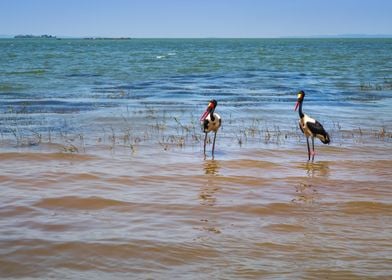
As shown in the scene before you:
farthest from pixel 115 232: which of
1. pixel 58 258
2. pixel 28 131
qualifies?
pixel 28 131

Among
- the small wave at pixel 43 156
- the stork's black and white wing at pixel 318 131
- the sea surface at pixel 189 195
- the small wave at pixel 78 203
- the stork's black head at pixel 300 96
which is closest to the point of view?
the sea surface at pixel 189 195

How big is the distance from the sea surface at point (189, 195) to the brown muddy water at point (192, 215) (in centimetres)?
2

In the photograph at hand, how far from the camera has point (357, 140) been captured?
1409 centimetres

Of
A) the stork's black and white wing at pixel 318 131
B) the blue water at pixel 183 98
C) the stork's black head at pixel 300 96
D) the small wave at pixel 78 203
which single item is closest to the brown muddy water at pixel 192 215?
the small wave at pixel 78 203

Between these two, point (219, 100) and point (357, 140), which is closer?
point (357, 140)

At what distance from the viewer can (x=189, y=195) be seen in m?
8.90

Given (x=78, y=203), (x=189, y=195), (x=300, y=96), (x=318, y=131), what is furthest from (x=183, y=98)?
(x=78, y=203)

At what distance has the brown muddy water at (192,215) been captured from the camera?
238 inches

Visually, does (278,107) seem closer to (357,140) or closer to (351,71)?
(357,140)

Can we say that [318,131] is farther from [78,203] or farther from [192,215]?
[78,203]

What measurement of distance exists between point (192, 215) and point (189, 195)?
41.9 inches

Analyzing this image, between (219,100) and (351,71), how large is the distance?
1951cm

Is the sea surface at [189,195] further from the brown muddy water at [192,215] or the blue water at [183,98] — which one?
the blue water at [183,98]

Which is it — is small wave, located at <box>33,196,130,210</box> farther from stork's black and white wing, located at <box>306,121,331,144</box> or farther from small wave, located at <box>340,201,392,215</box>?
stork's black and white wing, located at <box>306,121,331,144</box>
